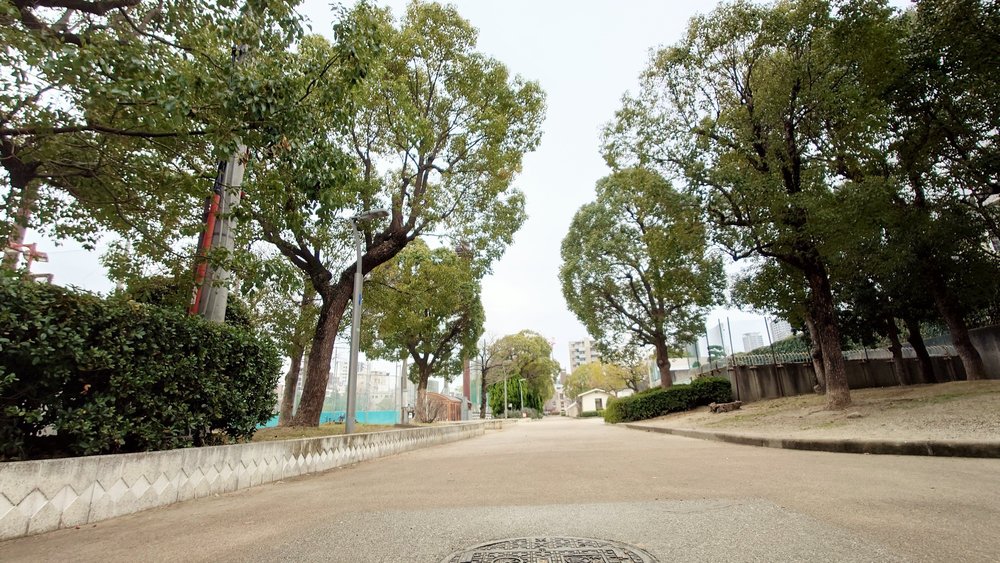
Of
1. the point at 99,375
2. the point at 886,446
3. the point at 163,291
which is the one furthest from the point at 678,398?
the point at 99,375

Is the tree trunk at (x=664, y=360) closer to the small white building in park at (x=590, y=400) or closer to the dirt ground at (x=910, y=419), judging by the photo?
the dirt ground at (x=910, y=419)

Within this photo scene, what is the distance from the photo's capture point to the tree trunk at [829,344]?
9922 millimetres

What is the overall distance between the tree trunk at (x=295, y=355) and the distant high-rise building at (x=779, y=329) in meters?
18.5

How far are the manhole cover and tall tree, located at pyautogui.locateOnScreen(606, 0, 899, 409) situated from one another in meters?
8.79

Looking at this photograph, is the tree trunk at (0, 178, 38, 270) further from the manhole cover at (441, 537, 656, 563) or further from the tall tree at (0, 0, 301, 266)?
the manhole cover at (441, 537, 656, 563)

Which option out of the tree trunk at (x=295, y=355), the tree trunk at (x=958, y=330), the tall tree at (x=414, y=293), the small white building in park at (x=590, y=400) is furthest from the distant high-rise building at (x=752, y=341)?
the small white building in park at (x=590, y=400)

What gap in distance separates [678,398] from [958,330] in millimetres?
9334

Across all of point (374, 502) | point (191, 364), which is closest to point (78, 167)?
point (191, 364)

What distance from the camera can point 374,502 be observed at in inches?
158

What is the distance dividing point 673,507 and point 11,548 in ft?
14.1

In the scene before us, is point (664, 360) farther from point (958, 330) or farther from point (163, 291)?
point (163, 291)

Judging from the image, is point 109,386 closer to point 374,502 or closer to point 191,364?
point 191,364

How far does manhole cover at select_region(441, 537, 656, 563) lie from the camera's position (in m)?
2.18

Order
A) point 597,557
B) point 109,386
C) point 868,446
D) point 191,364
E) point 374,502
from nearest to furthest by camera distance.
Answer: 1. point 597,557
2. point 109,386
3. point 374,502
4. point 191,364
5. point 868,446
